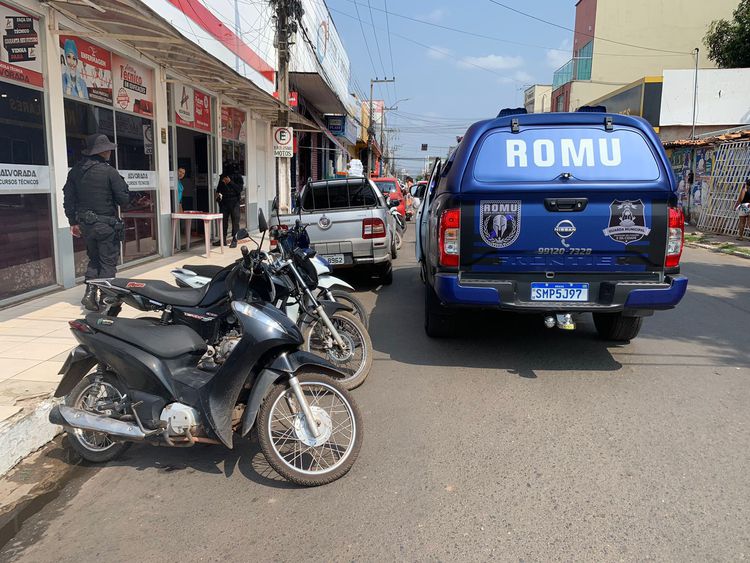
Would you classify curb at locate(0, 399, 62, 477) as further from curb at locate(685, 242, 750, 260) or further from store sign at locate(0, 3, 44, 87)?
curb at locate(685, 242, 750, 260)

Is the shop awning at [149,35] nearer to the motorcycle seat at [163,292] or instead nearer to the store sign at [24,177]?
the store sign at [24,177]

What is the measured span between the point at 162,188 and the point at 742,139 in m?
16.9

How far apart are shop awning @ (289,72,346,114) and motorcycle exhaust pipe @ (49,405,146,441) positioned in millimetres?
18229

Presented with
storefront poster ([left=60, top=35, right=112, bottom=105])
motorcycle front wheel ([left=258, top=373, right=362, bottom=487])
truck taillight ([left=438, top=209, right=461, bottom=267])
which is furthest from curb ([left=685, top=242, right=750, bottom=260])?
storefront poster ([left=60, top=35, right=112, bottom=105])

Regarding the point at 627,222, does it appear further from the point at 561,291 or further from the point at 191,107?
the point at 191,107

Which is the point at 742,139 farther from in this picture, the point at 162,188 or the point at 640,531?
the point at 640,531

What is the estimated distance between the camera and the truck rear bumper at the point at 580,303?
16.2 feet

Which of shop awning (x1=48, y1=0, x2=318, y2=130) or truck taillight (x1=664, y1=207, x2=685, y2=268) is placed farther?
shop awning (x1=48, y1=0, x2=318, y2=130)

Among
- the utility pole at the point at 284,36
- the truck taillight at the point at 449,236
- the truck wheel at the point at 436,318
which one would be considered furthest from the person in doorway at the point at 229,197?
the truck taillight at the point at 449,236

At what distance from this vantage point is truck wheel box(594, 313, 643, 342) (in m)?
5.97

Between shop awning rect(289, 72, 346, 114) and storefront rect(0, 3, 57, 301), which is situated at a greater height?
shop awning rect(289, 72, 346, 114)

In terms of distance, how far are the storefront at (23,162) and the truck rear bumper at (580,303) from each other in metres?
5.46

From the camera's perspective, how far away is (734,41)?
3131cm

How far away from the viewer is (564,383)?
5070mm
